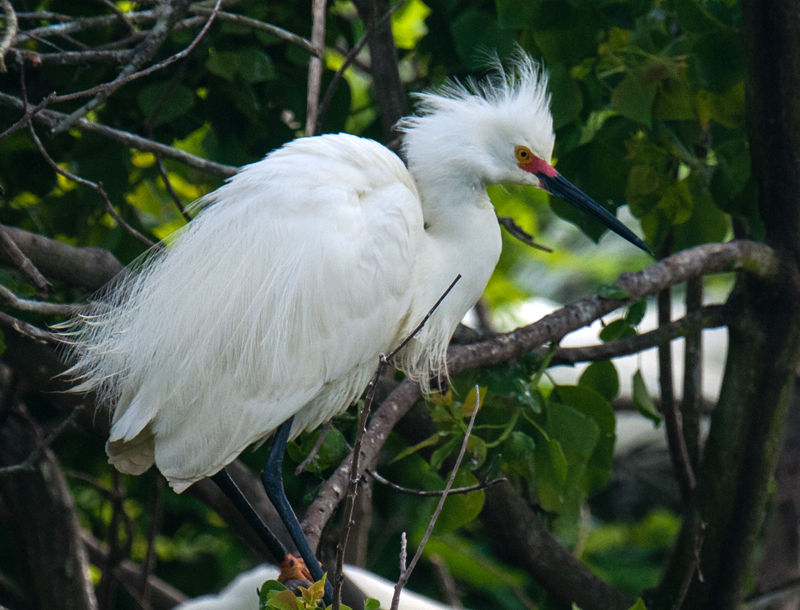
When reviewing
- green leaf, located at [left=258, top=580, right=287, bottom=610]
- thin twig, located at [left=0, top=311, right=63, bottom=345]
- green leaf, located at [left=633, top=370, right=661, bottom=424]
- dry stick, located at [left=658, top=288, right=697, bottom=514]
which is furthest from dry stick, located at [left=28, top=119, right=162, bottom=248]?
dry stick, located at [left=658, top=288, right=697, bottom=514]

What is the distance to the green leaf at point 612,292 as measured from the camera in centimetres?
184

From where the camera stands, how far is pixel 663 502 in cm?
540

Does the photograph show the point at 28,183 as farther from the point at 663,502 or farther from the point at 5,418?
the point at 663,502

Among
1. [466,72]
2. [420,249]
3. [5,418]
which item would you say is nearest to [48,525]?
[5,418]

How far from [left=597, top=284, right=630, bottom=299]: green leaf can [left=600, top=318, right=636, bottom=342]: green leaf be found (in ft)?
0.54

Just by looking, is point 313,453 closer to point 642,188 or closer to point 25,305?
point 25,305

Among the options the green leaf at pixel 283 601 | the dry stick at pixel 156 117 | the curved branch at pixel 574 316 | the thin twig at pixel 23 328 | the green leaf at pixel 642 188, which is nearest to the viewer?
the green leaf at pixel 283 601

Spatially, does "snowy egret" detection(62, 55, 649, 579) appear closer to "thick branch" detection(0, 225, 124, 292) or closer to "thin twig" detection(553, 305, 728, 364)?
"thick branch" detection(0, 225, 124, 292)

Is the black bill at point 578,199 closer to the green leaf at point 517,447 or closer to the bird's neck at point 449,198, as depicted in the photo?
the bird's neck at point 449,198

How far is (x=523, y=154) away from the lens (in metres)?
1.97

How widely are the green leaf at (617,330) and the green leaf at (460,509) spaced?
56cm

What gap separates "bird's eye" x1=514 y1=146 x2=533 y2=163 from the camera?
1963 millimetres

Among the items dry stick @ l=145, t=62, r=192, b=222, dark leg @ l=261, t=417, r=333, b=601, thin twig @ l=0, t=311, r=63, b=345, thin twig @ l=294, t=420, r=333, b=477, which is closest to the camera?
thin twig @ l=0, t=311, r=63, b=345

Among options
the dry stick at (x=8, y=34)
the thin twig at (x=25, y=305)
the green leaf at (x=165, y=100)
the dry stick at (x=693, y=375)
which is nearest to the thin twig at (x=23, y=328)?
the thin twig at (x=25, y=305)
